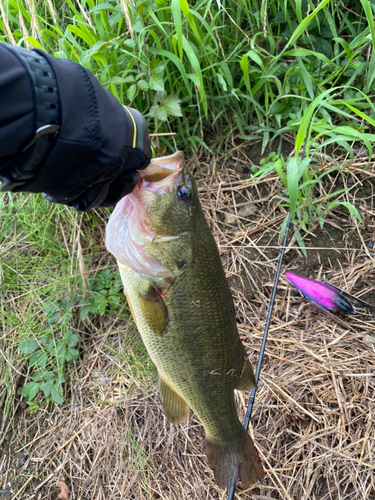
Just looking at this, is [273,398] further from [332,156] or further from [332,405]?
[332,156]

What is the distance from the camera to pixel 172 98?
250 centimetres

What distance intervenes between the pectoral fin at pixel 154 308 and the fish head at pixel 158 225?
0.10m

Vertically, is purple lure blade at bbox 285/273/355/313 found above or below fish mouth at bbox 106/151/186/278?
below

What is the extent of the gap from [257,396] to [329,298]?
857 millimetres

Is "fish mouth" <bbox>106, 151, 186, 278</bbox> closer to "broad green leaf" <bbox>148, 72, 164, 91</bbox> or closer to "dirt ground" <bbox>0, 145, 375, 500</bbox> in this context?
"broad green leaf" <bbox>148, 72, 164, 91</bbox>

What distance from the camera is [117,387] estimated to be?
9.06 feet

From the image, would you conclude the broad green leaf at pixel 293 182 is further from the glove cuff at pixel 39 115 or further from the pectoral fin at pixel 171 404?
the glove cuff at pixel 39 115

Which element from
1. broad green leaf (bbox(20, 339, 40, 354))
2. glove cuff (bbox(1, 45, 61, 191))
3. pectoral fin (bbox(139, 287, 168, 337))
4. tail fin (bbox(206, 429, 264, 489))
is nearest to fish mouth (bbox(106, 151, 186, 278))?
pectoral fin (bbox(139, 287, 168, 337))

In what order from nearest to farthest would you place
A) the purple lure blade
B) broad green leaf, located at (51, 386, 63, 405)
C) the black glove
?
the black glove, the purple lure blade, broad green leaf, located at (51, 386, 63, 405)

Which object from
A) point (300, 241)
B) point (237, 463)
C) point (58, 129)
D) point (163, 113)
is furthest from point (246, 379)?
point (163, 113)

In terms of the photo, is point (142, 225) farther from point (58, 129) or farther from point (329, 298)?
point (329, 298)

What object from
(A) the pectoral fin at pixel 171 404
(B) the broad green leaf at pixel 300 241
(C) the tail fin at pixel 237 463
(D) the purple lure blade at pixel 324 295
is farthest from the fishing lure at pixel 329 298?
(A) the pectoral fin at pixel 171 404

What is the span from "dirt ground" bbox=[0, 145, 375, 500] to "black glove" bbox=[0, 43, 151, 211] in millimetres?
1745

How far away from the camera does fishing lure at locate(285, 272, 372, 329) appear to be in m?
2.43
